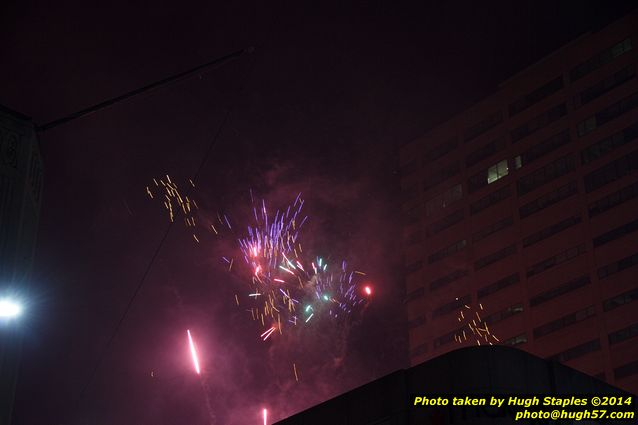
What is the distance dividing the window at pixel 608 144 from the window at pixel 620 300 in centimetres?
1601

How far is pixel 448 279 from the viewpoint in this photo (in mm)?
102312

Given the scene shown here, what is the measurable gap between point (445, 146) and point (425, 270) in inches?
651

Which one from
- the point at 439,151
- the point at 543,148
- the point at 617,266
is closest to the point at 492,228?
the point at 543,148

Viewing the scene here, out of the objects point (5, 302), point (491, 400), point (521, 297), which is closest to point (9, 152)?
point (5, 302)

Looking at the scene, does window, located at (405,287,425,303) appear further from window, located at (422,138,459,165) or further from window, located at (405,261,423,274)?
window, located at (422,138,459,165)

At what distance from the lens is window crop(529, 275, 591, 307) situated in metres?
86.9

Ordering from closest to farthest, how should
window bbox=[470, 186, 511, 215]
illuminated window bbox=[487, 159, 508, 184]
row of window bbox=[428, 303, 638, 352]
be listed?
row of window bbox=[428, 303, 638, 352] < window bbox=[470, 186, 511, 215] < illuminated window bbox=[487, 159, 508, 184]

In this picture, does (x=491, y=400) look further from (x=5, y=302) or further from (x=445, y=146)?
(x=445, y=146)

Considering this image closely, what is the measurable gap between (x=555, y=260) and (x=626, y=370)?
50.4 feet

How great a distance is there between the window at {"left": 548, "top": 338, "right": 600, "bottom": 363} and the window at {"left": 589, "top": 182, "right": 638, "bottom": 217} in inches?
556

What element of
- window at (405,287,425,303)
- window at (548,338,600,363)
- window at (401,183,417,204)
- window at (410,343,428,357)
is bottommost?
window at (548,338,600,363)

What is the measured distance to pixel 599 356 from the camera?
8206 cm

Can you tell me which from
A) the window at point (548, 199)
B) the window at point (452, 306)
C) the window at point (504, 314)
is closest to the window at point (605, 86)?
the window at point (548, 199)

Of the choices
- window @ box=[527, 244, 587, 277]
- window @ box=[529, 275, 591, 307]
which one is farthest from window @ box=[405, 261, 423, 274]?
window @ box=[529, 275, 591, 307]
